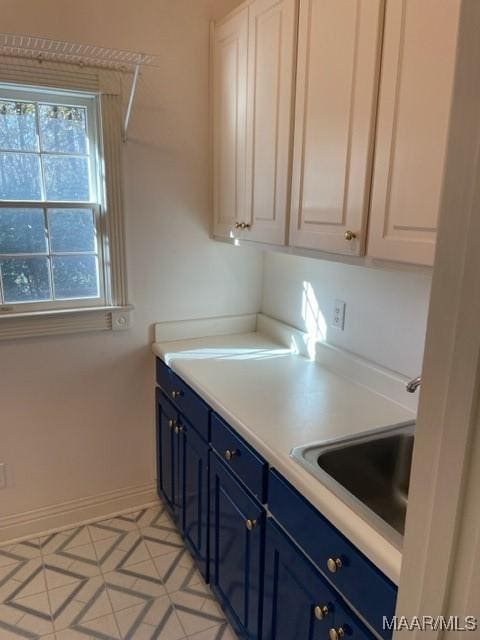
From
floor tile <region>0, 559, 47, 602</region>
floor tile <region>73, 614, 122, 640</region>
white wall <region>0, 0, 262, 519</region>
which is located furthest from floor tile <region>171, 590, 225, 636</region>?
white wall <region>0, 0, 262, 519</region>

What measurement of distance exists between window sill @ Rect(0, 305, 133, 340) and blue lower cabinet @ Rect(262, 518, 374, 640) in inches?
48.2

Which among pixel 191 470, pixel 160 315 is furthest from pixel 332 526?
pixel 160 315

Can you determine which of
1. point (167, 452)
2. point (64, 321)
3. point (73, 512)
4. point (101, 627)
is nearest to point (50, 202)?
point (64, 321)

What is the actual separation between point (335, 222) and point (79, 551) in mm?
1887

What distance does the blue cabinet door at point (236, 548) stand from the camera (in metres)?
1.45

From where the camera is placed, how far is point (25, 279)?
205 centimetres

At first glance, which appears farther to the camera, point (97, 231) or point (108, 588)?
point (97, 231)

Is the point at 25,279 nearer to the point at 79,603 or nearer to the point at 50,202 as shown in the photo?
the point at 50,202

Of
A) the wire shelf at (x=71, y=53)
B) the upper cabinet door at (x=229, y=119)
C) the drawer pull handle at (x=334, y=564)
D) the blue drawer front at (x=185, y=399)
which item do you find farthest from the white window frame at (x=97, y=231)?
the drawer pull handle at (x=334, y=564)

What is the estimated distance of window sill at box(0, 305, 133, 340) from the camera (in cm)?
201

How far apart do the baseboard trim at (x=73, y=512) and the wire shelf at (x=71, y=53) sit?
2.01m

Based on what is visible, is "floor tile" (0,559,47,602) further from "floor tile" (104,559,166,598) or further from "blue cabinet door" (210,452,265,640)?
"blue cabinet door" (210,452,265,640)

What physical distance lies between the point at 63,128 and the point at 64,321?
842mm

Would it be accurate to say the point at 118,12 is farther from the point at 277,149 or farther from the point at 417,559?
the point at 417,559
